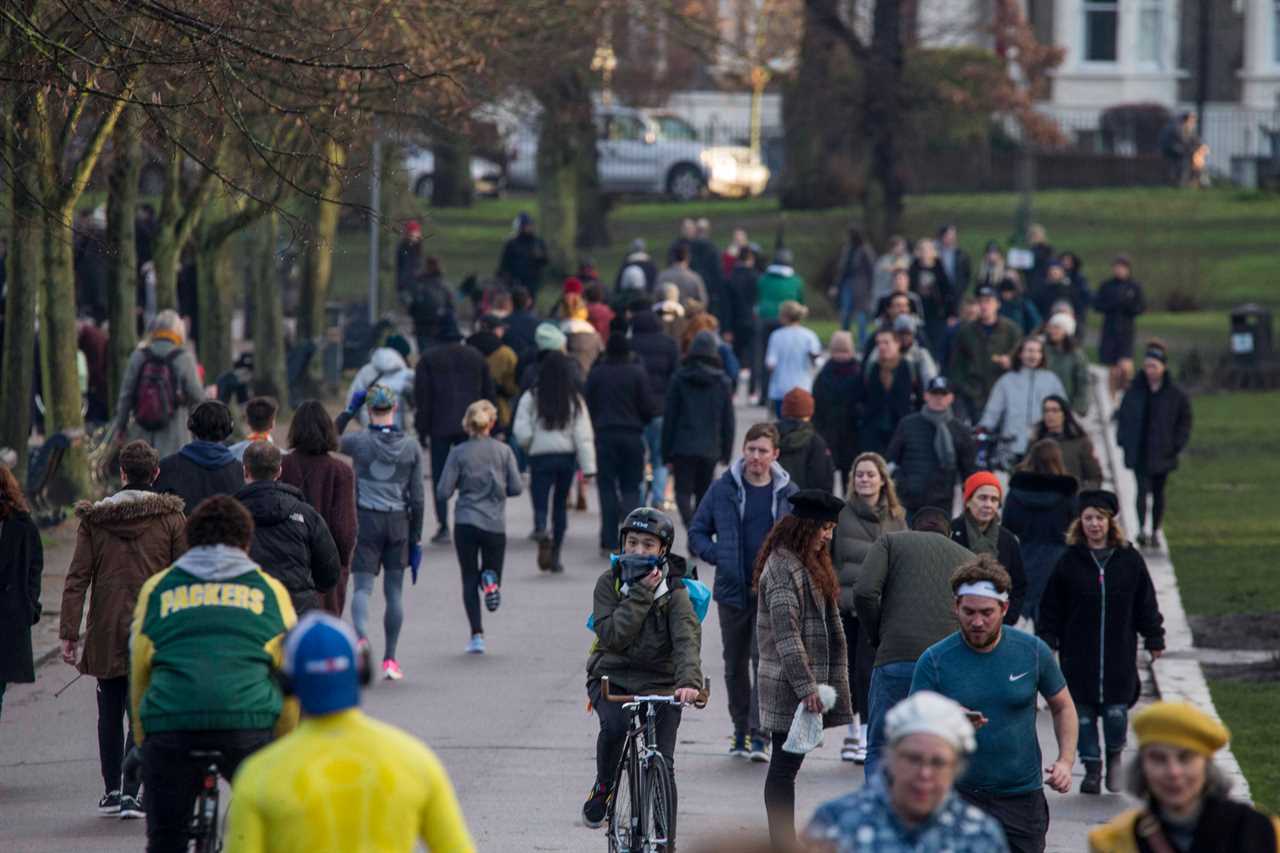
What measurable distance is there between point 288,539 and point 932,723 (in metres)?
5.14

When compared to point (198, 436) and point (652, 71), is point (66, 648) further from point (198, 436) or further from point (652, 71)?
point (652, 71)

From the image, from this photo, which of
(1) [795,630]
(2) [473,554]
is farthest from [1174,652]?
(1) [795,630]

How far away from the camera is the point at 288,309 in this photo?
33500mm

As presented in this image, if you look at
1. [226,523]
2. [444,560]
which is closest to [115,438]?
[444,560]

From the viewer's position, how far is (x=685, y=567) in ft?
29.9

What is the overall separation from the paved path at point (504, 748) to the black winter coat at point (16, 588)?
0.67 meters

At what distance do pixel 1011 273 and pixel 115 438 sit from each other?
1328 cm

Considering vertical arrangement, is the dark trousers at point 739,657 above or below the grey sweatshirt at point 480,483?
below

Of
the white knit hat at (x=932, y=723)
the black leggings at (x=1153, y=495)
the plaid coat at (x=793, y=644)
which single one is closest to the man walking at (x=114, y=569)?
the plaid coat at (x=793, y=644)

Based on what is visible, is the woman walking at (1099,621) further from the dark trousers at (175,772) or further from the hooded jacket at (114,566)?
the dark trousers at (175,772)

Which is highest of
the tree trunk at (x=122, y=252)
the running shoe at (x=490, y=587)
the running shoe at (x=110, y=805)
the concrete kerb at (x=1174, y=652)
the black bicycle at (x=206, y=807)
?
the tree trunk at (x=122, y=252)

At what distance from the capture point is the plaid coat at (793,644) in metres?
9.50

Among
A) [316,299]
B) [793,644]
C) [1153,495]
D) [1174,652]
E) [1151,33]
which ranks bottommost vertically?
[1174,652]

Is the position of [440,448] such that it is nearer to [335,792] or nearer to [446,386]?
[446,386]
